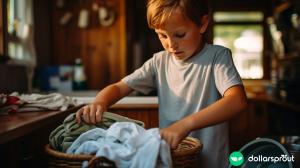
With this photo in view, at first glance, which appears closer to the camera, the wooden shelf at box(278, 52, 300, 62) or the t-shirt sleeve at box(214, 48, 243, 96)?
the t-shirt sleeve at box(214, 48, 243, 96)

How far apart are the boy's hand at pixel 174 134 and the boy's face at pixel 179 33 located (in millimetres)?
285

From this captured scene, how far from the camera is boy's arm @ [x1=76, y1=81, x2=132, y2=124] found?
1.01 meters

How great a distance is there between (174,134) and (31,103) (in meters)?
0.80

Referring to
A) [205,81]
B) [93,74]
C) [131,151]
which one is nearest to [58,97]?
[205,81]

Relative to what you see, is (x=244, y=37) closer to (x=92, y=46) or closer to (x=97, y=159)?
(x=92, y=46)

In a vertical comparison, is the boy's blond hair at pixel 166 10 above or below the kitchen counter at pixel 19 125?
above

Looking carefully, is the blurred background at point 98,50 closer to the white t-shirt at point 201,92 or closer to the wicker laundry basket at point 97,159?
the white t-shirt at point 201,92

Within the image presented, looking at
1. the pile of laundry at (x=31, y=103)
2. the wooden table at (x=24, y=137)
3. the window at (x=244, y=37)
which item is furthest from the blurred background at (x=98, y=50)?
the wooden table at (x=24, y=137)

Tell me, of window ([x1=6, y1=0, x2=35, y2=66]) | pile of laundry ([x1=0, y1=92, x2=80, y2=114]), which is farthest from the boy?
window ([x1=6, y1=0, x2=35, y2=66])

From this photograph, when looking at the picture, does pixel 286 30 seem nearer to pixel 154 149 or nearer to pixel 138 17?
pixel 138 17

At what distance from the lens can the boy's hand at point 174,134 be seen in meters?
0.82

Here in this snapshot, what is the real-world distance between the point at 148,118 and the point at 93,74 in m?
2.50

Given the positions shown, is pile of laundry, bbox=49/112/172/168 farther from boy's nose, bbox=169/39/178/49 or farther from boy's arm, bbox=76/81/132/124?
boy's nose, bbox=169/39/178/49

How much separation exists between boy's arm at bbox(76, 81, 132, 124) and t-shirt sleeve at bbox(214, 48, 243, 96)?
0.95ft
